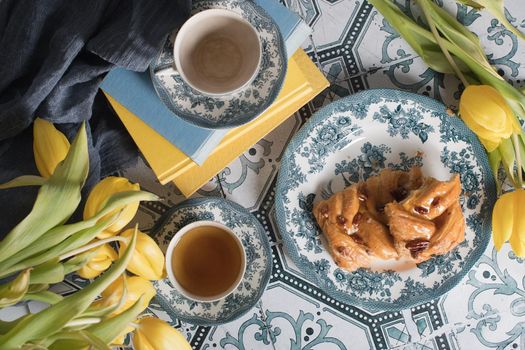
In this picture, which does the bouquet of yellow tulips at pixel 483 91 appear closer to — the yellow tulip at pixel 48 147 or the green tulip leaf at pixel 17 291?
the yellow tulip at pixel 48 147

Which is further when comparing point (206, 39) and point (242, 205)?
point (242, 205)

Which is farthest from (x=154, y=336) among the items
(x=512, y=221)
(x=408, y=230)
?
(x=512, y=221)

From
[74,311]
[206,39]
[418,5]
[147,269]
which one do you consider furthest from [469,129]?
[74,311]

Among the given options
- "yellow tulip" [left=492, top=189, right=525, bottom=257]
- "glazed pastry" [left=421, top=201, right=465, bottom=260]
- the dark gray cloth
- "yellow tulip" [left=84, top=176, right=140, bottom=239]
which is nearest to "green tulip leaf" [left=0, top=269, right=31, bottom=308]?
"yellow tulip" [left=84, top=176, right=140, bottom=239]

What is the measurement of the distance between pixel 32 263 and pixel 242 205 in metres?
0.49

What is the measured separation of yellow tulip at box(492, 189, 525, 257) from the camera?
1094 mm

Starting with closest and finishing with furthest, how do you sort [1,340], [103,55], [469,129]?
[1,340]
[103,55]
[469,129]

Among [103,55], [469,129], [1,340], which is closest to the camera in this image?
[1,340]

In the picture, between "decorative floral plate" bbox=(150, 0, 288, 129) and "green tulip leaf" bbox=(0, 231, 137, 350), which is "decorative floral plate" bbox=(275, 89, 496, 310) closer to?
"decorative floral plate" bbox=(150, 0, 288, 129)

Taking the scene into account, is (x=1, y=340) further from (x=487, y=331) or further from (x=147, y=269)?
(x=487, y=331)

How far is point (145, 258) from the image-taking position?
1028mm

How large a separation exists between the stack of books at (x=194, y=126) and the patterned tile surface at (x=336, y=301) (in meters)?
0.05

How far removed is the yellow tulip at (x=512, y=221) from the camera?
3.59ft

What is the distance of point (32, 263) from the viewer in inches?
30.2
